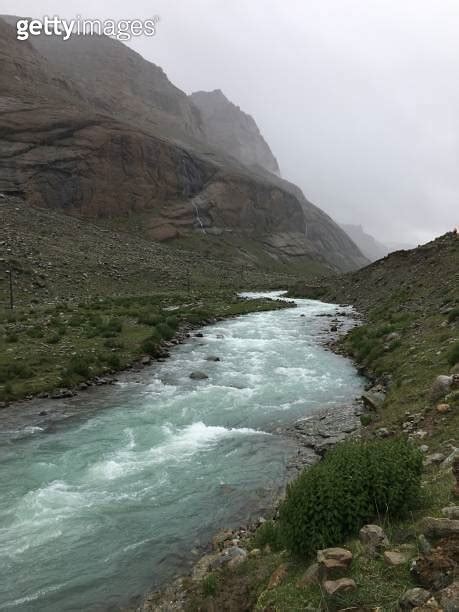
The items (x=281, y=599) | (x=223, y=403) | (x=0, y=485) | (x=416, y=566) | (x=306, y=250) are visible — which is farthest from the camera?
(x=306, y=250)

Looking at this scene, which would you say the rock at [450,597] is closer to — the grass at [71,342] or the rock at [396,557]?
the rock at [396,557]

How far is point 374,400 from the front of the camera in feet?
49.4

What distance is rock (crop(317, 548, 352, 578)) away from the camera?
5.34m

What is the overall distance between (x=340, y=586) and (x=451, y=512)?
183cm

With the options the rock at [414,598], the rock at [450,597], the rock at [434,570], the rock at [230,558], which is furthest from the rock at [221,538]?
the rock at [450,597]

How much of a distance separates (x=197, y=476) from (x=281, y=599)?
618 cm

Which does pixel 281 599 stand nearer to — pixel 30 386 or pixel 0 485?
pixel 0 485

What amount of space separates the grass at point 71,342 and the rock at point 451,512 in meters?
15.4

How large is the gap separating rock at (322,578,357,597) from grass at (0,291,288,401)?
1480 centimetres

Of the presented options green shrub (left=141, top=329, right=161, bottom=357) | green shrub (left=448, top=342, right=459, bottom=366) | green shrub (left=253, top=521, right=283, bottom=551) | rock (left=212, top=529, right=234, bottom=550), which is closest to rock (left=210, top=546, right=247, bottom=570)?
green shrub (left=253, top=521, right=283, bottom=551)

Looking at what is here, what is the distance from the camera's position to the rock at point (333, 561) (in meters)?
5.34

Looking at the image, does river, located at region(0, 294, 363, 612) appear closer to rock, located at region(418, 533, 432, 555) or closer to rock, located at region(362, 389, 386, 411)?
rock, located at region(362, 389, 386, 411)

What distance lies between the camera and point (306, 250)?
179 meters

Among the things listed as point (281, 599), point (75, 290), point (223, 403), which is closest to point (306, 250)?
point (75, 290)
